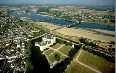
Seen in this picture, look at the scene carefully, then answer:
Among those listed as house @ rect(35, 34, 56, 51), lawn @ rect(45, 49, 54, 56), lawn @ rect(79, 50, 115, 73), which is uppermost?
house @ rect(35, 34, 56, 51)

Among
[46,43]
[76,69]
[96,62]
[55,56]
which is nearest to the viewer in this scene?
[76,69]

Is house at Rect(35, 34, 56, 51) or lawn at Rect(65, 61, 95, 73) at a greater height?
house at Rect(35, 34, 56, 51)

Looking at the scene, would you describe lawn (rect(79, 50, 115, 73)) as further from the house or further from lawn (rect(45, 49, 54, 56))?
the house

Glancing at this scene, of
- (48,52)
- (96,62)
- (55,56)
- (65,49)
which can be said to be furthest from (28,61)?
(96,62)

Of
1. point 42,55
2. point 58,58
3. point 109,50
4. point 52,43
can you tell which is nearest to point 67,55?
point 58,58

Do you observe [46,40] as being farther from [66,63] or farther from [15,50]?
[66,63]

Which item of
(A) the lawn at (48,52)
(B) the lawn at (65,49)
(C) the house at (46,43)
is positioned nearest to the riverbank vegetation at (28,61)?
(C) the house at (46,43)

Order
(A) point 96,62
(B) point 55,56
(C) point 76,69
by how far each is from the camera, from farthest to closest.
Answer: (B) point 55,56 → (A) point 96,62 → (C) point 76,69

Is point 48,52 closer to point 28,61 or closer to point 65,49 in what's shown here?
point 65,49

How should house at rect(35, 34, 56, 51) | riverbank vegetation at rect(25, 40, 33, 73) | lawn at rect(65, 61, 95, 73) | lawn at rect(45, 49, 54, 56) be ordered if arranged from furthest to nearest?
house at rect(35, 34, 56, 51), lawn at rect(45, 49, 54, 56), riverbank vegetation at rect(25, 40, 33, 73), lawn at rect(65, 61, 95, 73)

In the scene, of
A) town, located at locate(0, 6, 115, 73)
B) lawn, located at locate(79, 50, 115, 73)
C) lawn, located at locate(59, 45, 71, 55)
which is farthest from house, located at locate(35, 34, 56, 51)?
lawn, located at locate(79, 50, 115, 73)
